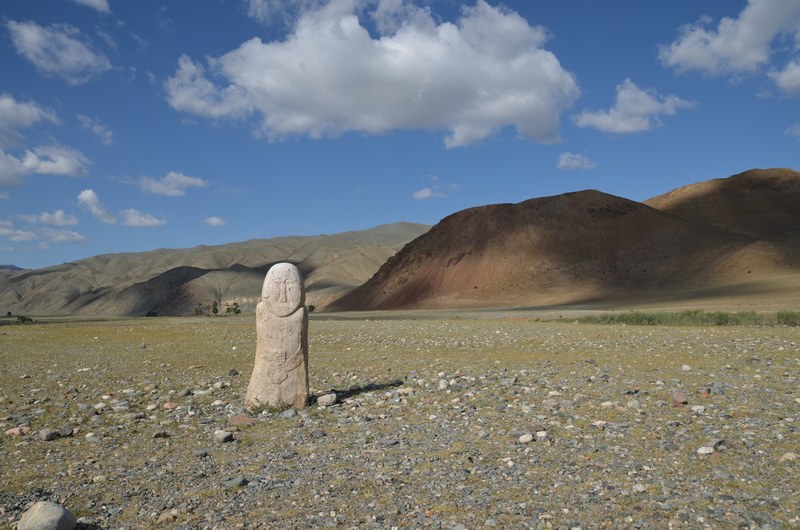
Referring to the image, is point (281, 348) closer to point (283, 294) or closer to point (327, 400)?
point (283, 294)

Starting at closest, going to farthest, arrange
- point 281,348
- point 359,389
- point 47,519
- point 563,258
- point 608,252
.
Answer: point 47,519 → point 281,348 → point 359,389 → point 608,252 → point 563,258

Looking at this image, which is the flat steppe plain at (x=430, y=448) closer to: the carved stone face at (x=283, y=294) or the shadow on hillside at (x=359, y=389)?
the shadow on hillside at (x=359, y=389)

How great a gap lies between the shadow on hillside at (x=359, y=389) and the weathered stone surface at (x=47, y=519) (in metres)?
5.86

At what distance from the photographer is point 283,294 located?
35.3ft

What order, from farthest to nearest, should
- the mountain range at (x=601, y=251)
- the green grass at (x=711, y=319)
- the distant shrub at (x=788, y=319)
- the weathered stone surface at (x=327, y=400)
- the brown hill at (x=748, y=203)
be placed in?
1. the brown hill at (x=748, y=203)
2. the mountain range at (x=601, y=251)
3. the green grass at (x=711, y=319)
4. the distant shrub at (x=788, y=319)
5. the weathered stone surface at (x=327, y=400)

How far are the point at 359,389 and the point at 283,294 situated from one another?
299 centimetres

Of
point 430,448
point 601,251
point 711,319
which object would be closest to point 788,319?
point 711,319

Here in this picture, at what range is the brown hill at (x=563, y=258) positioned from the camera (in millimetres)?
72375

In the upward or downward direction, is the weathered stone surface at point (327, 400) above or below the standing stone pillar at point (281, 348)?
below

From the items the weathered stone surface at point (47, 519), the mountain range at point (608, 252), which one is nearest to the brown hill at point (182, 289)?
the mountain range at point (608, 252)

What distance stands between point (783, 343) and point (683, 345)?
2929mm

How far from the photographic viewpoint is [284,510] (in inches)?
241

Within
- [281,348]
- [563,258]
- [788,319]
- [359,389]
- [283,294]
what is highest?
[563,258]

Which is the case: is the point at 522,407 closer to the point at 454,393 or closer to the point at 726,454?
the point at 454,393
